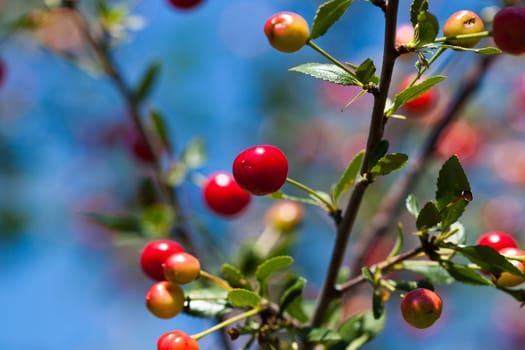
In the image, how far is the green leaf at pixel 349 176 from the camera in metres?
1.64

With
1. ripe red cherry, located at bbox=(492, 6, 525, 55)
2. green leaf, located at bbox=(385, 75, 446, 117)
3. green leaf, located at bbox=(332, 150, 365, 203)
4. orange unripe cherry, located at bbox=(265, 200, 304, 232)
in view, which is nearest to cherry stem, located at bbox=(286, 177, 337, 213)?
green leaf, located at bbox=(332, 150, 365, 203)

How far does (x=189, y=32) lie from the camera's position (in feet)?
24.5

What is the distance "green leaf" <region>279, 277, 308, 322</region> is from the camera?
1770mm

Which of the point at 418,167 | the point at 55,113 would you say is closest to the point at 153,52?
the point at 55,113

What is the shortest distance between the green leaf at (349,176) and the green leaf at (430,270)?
236 mm

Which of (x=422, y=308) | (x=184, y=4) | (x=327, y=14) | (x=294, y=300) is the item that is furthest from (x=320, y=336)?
(x=184, y=4)

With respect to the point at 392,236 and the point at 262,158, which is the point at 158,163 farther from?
the point at 392,236

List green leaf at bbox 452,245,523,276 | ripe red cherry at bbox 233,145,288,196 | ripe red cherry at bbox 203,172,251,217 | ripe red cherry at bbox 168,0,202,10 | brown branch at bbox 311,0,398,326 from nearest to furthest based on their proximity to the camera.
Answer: brown branch at bbox 311,0,398,326, green leaf at bbox 452,245,523,276, ripe red cherry at bbox 233,145,288,196, ripe red cherry at bbox 203,172,251,217, ripe red cherry at bbox 168,0,202,10

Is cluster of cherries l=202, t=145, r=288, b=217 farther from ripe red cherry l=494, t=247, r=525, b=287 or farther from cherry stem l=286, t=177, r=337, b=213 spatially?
ripe red cherry l=494, t=247, r=525, b=287

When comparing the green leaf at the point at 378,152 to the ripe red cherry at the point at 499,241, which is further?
the ripe red cherry at the point at 499,241

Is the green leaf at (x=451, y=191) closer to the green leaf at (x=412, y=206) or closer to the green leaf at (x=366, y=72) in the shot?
the green leaf at (x=412, y=206)

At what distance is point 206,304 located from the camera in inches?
69.2

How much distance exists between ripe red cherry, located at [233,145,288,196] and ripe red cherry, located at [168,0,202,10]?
4.74ft

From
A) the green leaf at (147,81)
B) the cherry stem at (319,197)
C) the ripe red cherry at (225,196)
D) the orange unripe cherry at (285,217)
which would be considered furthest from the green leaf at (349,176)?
the green leaf at (147,81)
